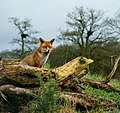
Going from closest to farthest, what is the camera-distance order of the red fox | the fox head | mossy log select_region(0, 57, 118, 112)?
mossy log select_region(0, 57, 118, 112) < the red fox < the fox head

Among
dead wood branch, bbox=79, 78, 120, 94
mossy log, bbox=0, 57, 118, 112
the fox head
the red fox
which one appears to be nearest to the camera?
mossy log, bbox=0, 57, 118, 112

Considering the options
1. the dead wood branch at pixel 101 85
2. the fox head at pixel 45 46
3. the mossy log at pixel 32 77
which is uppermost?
the fox head at pixel 45 46

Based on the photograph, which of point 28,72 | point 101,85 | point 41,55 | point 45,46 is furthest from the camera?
point 45,46

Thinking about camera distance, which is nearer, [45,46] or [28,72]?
[28,72]

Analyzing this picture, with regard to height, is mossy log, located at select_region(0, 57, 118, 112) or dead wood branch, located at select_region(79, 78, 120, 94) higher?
mossy log, located at select_region(0, 57, 118, 112)

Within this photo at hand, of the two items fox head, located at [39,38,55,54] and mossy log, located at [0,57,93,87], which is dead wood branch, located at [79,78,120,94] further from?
mossy log, located at [0,57,93,87]

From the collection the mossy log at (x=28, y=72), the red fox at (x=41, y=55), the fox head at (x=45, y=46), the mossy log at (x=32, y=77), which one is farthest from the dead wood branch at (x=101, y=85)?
the mossy log at (x=28, y=72)

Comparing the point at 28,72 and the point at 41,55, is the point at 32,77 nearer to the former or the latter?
the point at 28,72

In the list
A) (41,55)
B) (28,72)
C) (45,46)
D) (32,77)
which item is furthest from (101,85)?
(28,72)

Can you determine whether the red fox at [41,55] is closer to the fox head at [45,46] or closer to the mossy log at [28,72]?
the fox head at [45,46]

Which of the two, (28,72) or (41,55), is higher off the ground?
(28,72)

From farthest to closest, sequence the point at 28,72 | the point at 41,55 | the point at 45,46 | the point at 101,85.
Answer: the point at 45,46, the point at 41,55, the point at 101,85, the point at 28,72

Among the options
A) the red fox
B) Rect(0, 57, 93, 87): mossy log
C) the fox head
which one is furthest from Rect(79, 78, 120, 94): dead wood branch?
Rect(0, 57, 93, 87): mossy log

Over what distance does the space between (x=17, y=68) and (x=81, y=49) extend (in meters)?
28.7
